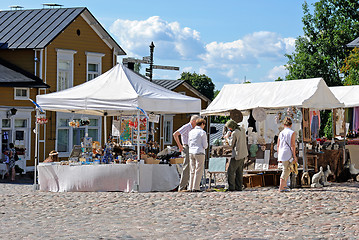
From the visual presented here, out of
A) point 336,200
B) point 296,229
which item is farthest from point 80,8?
point 296,229

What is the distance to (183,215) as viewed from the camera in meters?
12.5

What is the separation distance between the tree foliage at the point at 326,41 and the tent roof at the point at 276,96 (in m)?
33.6

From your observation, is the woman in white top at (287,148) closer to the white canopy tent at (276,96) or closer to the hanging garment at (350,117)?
the white canopy tent at (276,96)

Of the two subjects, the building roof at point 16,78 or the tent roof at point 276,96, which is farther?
the building roof at point 16,78

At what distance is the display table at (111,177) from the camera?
55.8ft

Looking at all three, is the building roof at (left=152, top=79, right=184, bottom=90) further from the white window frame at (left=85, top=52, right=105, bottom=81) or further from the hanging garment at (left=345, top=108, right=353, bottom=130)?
the hanging garment at (left=345, top=108, right=353, bottom=130)

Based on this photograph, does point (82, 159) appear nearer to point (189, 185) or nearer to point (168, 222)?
point (189, 185)

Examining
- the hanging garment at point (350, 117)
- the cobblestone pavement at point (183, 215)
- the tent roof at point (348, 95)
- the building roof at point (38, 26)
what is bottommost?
the cobblestone pavement at point (183, 215)

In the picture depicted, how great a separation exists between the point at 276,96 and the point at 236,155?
3593 millimetres

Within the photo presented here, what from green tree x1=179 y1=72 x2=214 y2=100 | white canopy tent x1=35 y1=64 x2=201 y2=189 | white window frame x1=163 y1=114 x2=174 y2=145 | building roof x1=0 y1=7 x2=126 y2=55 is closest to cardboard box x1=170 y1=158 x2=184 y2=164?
white canopy tent x1=35 y1=64 x2=201 y2=189

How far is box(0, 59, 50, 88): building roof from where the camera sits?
3025 centimetres

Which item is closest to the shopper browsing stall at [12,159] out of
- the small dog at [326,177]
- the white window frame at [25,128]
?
the white window frame at [25,128]

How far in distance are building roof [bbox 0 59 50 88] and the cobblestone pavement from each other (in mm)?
14498

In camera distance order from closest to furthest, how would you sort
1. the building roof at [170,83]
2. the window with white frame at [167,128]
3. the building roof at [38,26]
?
the building roof at [38,26] < the window with white frame at [167,128] < the building roof at [170,83]
